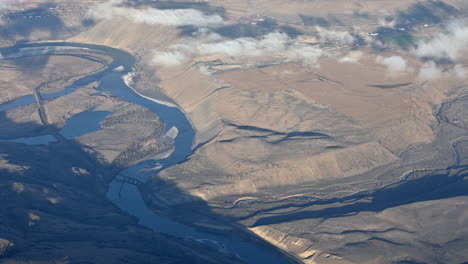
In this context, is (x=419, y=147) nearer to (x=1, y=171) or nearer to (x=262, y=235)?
(x=262, y=235)

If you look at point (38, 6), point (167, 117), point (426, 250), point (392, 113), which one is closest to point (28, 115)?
point (167, 117)

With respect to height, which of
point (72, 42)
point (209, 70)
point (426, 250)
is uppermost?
point (426, 250)

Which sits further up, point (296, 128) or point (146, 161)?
point (296, 128)

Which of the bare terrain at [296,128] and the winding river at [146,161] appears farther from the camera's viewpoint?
the winding river at [146,161]

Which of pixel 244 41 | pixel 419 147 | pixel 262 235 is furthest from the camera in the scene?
pixel 244 41

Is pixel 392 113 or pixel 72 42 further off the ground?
pixel 392 113

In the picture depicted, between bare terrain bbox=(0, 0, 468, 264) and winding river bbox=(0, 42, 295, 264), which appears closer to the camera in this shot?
bare terrain bbox=(0, 0, 468, 264)

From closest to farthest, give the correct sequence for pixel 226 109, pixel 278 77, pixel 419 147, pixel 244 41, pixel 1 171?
pixel 1 171 → pixel 419 147 → pixel 226 109 → pixel 278 77 → pixel 244 41

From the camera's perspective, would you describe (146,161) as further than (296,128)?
No
